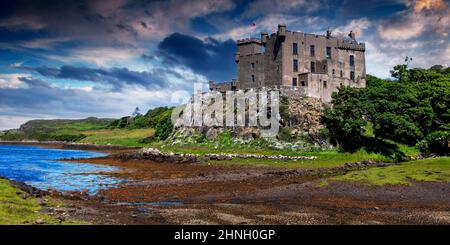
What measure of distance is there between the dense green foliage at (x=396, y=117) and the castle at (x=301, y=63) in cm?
741

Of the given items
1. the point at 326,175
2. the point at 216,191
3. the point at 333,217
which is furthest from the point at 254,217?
→ the point at 326,175

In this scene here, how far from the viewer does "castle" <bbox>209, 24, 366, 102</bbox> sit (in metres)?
69.6

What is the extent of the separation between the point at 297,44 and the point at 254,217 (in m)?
55.0

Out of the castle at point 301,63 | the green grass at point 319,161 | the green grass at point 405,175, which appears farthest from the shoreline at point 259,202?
the castle at point 301,63

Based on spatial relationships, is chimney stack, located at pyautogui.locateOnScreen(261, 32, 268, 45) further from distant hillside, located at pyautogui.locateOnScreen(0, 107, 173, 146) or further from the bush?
distant hillside, located at pyautogui.locateOnScreen(0, 107, 173, 146)

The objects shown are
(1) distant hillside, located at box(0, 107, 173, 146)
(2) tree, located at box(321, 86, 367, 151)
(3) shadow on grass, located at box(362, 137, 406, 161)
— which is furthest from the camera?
(1) distant hillside, located at box(0, 107, 173, 146)

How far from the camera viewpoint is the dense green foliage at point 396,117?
5708 centimetres

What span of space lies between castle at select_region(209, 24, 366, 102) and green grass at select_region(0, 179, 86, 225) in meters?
51.3

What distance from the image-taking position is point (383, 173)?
125 ft

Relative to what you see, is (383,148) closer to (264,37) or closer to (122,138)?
(264,37)

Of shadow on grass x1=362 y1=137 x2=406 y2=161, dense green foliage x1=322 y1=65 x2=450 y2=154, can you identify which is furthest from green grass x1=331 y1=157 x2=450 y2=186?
dense green foliage x1=322 y1=65 x2=450 y2=154

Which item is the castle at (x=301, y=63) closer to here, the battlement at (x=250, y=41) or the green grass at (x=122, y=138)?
the battlement at (x=250, y=41)

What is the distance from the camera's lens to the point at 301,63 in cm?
7112
